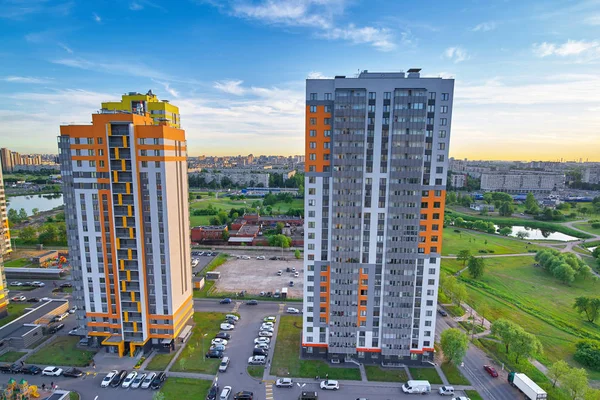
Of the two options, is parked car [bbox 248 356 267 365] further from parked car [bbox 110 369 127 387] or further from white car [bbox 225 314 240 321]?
parked car [bbox 110 369 127 387]

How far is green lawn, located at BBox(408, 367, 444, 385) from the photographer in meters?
36.3

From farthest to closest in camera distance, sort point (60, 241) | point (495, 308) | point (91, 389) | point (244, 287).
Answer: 1. point (60, 241)
2. point (244, 287)
3. point (495, 308)
4. point (91, 389)

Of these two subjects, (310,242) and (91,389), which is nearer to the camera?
(91,389)

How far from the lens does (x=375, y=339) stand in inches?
1519

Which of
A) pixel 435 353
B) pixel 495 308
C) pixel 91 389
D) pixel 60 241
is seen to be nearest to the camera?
pixel 91 389

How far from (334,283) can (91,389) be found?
29.5m

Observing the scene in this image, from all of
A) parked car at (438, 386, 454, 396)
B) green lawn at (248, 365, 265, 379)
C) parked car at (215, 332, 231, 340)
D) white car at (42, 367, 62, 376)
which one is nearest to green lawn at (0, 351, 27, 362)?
white car at (42, 367, 62, 376)

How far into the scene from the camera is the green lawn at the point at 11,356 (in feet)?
127

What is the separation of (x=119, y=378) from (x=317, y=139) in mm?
35526

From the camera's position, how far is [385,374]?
121 ft

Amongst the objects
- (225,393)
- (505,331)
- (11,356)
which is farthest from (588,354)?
(11,356)

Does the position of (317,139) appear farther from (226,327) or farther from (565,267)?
(565,267)

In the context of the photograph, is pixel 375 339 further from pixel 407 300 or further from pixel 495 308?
pixel 495 308

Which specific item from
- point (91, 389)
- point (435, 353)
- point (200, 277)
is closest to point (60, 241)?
point (200, 277)
